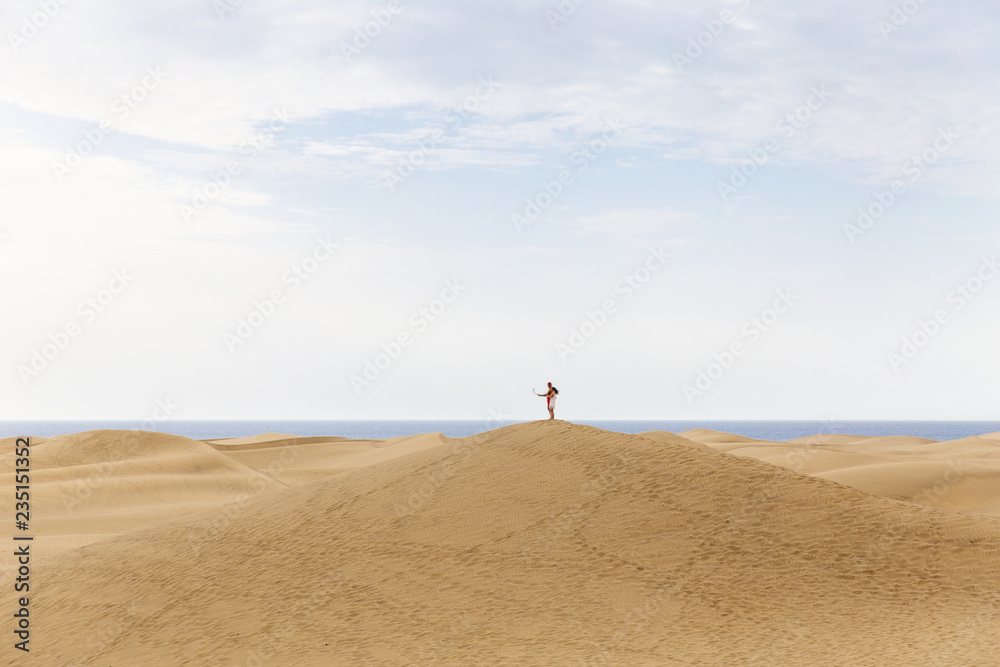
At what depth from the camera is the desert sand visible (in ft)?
40.6

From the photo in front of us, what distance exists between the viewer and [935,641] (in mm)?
11758

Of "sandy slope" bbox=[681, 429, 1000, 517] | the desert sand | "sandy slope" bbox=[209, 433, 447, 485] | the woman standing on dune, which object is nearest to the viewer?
the desert sand

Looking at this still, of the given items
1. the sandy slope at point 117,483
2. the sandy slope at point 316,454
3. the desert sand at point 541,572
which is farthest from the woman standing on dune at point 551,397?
the sandy slope at point 316,454

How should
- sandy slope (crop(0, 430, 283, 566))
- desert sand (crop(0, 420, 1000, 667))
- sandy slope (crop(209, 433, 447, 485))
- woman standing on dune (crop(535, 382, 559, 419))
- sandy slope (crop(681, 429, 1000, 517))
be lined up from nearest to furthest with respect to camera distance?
desert sand (crop(0, 420, 1000, 667)) → woman standing on dune (crop(535, 382, 559, 419)) → sandy slope (crop(0, 430, 283, 566)) → sandy slope (crop(681, 429, 1000, 517)) → sandy slope (crop(209, 433, 447, 485))

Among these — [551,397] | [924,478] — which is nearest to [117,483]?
[551,397]

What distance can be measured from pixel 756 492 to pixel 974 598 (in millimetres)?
4177

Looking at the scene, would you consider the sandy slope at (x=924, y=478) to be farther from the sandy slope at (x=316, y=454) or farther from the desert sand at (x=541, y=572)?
the sandy slope at (x=316, y=454)

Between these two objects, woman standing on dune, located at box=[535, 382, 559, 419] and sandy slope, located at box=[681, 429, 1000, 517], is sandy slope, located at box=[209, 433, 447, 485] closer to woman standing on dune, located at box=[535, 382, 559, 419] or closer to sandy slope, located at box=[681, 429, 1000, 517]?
sandy slope, located at box=[681, 429, 1000, 517]

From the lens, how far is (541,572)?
1419 cm

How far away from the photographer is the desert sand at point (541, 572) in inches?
487

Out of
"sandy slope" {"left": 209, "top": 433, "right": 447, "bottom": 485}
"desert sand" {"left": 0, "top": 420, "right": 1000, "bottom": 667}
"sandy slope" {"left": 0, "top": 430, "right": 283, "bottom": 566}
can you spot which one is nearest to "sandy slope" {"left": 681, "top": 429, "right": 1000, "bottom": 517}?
"desert sand" {"left": 0, "top": 420, "right": 1000, "bottom": 667}

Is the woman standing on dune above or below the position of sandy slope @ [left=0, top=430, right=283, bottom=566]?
above

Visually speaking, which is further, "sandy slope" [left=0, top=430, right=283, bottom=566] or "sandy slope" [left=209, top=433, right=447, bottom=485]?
"sandy slope" [left=209, top=433, right=447, bottom=485]

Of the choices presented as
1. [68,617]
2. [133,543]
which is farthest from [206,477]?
[68,617]
